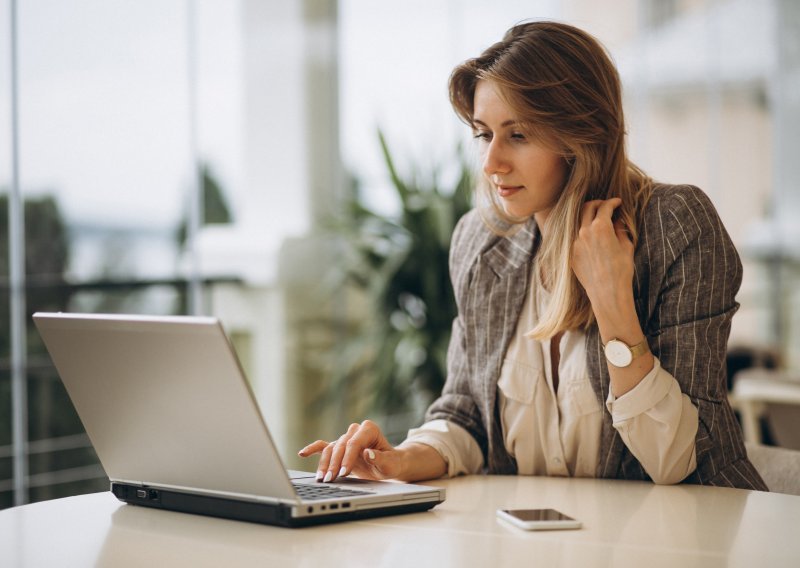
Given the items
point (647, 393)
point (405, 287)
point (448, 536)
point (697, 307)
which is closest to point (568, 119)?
point (697, 307)

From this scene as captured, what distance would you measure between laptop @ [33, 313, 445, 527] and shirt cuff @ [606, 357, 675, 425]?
413 mm

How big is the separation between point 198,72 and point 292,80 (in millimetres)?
714

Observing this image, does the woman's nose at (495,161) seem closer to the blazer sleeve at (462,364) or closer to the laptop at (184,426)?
the blazer sleeve at (462,364)

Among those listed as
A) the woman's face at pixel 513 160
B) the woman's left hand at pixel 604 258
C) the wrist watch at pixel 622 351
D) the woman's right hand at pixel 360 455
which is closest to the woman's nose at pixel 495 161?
the woman's face at pixel 513 160

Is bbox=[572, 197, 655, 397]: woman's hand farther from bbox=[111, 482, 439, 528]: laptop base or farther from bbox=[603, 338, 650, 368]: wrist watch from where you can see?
bbox=[111, 482, 439, 528]: laptop base

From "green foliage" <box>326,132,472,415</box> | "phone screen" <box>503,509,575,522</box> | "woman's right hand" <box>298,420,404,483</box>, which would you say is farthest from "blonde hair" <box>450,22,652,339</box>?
"green foliage" <box>326,132,472,415</box>

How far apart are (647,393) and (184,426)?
2.56 ft

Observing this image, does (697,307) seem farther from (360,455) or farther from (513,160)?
(360,455)

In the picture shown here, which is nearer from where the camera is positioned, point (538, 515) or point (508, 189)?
point (538, 515)

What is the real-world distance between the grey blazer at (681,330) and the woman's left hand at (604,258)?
0.05 metres

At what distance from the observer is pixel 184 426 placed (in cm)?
122

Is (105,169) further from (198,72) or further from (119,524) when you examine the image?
(119,524)

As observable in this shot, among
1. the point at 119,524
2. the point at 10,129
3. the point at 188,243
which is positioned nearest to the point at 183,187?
the point at 188,243

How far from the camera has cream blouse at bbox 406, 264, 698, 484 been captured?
1.62 m
